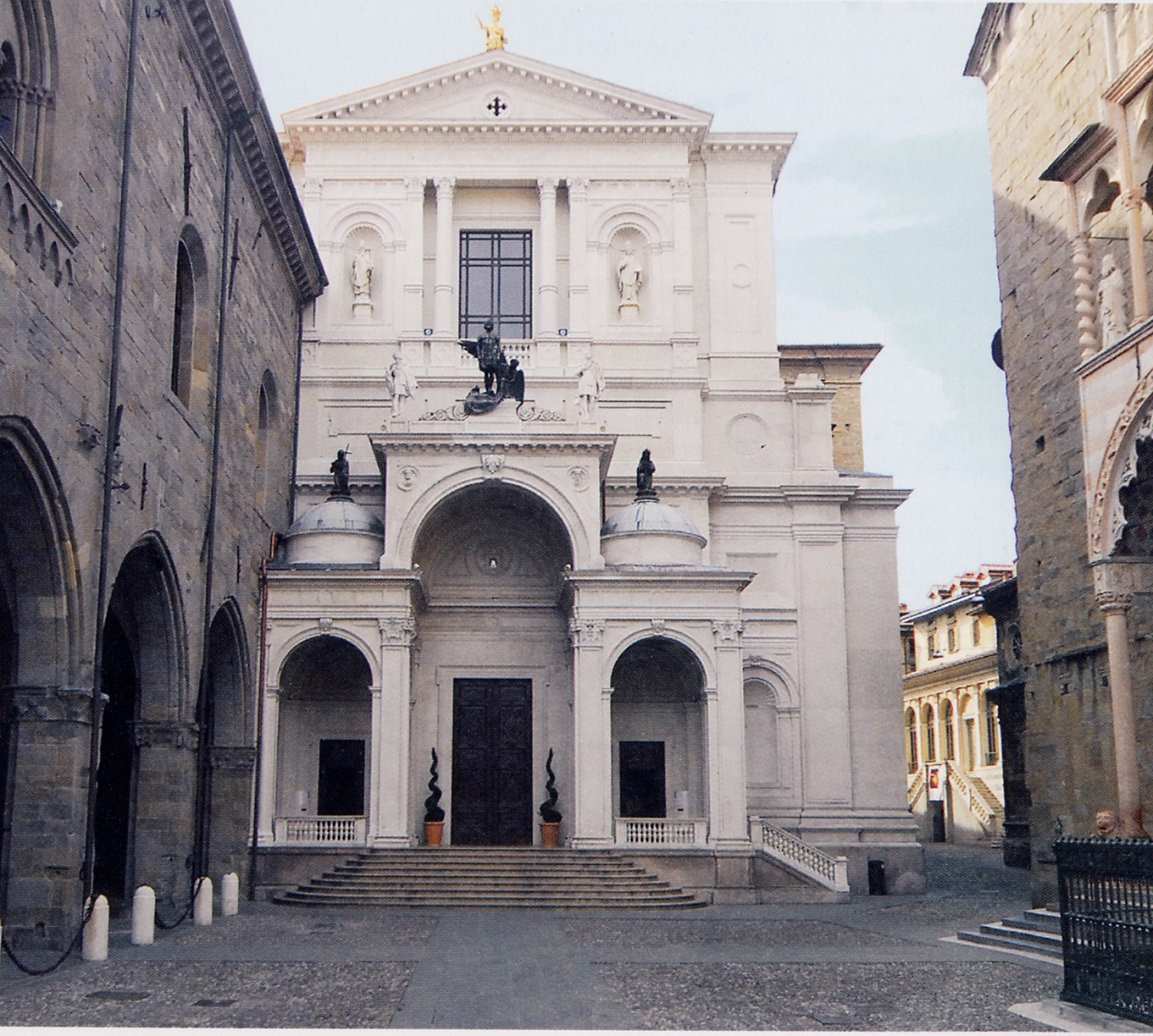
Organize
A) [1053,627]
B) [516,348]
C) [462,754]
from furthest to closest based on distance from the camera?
[516,348] < [462,754] < [1053,627]

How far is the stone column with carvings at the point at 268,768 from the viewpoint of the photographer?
2578 centimetres

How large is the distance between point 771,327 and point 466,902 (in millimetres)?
15683

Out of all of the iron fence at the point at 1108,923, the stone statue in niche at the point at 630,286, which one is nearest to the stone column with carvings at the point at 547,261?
the stone statue in niche at the point at 630,286

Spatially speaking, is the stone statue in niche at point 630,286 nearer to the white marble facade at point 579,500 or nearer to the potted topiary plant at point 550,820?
the white marble facade at point 579,500

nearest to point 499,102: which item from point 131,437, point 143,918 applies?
point 131,437

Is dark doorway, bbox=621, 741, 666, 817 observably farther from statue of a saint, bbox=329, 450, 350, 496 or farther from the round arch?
statue of a saint, bbox=329, 450, 350, 496

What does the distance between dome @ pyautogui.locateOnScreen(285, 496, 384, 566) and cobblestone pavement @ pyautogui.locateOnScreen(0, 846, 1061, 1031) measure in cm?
785

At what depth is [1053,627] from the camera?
20.8m

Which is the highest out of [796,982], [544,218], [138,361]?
[544,218]

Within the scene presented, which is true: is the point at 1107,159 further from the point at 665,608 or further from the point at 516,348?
the point at 516,348

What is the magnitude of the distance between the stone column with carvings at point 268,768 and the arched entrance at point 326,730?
2.17 m

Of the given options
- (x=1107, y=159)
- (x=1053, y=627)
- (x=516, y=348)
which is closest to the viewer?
(x=1107, y=159)

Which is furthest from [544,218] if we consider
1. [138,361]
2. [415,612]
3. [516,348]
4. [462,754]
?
[138,361]

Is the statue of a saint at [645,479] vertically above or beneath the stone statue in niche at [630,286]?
beneath
